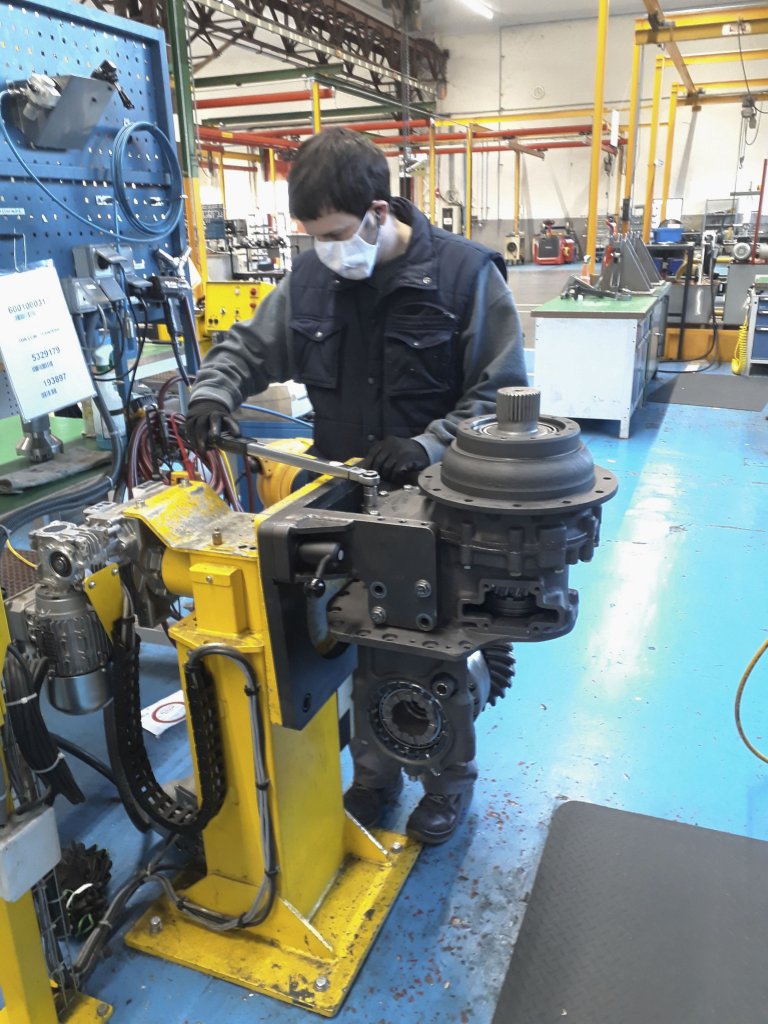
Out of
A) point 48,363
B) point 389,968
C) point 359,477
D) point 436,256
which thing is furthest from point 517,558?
point 48,363

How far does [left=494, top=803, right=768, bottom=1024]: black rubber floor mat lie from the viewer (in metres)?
1.30

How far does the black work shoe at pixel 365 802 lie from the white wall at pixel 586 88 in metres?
11.6

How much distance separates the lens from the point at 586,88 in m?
11.4

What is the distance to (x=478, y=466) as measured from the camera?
938 millimetres

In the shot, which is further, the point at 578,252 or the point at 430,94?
the point at 578,252

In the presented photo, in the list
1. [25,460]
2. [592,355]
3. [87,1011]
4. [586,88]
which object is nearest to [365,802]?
[87,1011]

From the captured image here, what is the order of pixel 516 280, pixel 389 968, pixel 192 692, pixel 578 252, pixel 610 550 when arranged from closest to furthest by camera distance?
1. pixel 192 692
2. pixel 389 968
3. pixel 610 550
4. pixel 516 280
5. pixel 578 252

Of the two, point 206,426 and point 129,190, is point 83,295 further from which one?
point 206,426

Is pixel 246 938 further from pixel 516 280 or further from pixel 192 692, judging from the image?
pixel 516 280

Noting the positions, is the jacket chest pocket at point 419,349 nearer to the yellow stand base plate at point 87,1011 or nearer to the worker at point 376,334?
the worker at point 376,334

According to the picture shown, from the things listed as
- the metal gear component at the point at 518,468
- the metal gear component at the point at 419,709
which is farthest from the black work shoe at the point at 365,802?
the metal gear component at the point at 518,468

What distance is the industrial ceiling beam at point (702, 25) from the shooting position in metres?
5.11

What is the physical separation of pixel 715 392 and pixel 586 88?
8063mm

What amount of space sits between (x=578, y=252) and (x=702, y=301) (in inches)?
295
